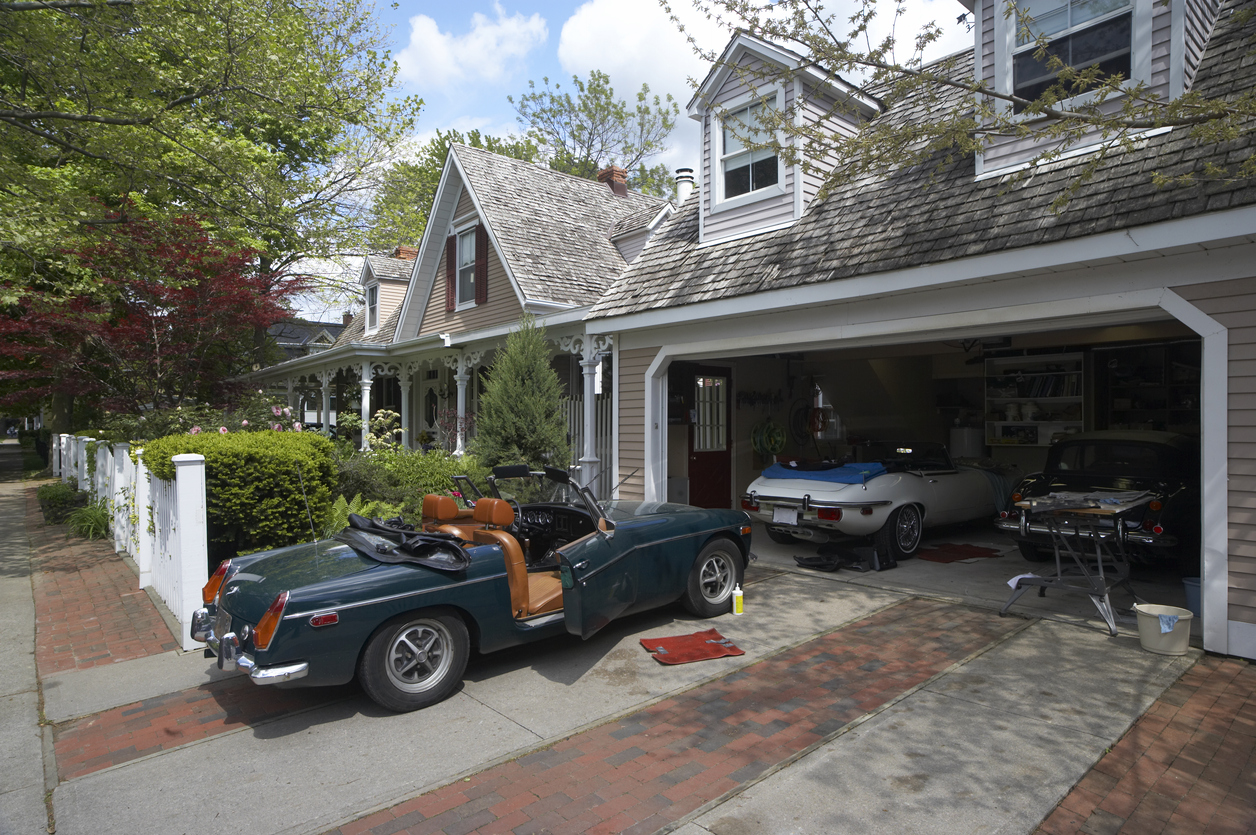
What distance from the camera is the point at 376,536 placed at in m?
5.01

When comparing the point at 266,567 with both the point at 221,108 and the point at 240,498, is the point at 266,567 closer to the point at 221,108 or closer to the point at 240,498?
the point at 240,498

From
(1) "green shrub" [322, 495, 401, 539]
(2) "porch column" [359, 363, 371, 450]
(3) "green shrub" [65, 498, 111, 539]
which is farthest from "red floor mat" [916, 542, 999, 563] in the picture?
(3) "green shrub" [65, 498, 111, 539]

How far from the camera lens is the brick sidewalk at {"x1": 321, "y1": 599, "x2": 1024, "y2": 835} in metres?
3.25

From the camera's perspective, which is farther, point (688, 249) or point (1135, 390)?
point (1135, 390)

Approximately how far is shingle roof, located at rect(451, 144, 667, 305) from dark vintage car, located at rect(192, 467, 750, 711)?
23.9 ft

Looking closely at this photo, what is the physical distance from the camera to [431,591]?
441 centimetres

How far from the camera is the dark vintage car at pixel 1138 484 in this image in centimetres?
645

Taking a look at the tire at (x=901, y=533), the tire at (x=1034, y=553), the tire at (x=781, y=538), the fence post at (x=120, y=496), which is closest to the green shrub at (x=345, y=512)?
the fence post at (x=120, y=496)

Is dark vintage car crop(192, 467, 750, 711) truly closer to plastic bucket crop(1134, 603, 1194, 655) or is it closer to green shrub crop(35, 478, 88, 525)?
plastic bucket crop(1134, 603, 1194, 655)

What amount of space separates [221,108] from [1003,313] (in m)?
10.7

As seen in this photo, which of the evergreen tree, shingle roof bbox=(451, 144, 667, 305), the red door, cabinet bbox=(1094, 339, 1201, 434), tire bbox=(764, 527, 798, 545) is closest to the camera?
tire bbox=(764, 527, 798, 545)

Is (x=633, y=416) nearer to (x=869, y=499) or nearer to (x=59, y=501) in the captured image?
(x=869, y=499)

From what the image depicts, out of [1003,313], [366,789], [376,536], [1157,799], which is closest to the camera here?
[1157,799]

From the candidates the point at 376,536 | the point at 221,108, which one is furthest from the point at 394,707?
the point at 221,108
